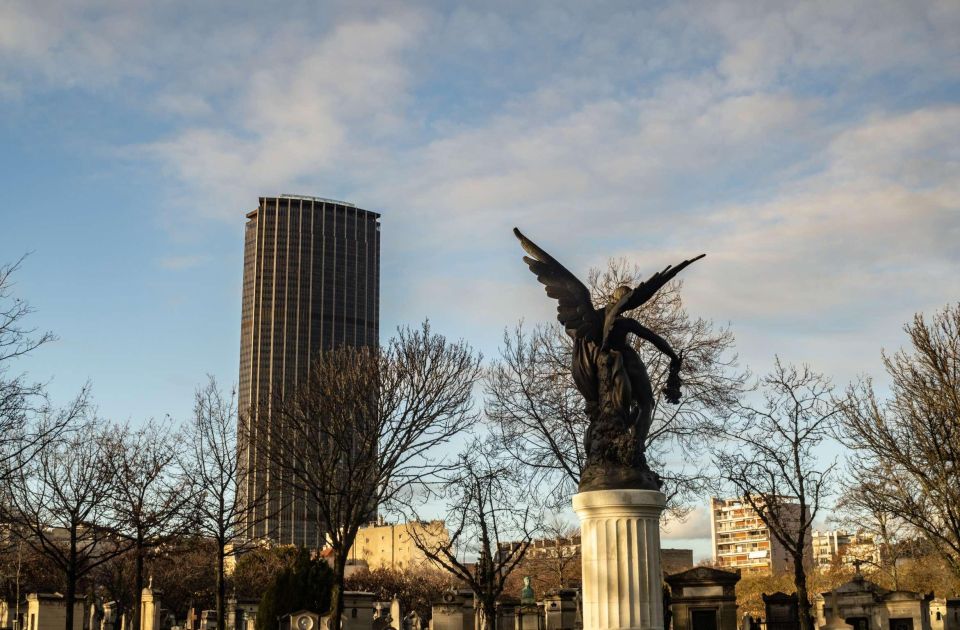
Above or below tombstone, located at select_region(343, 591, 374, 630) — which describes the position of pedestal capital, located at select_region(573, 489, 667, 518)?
above

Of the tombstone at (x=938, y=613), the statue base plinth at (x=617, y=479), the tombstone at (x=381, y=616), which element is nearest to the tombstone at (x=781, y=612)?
the tombstone at (x=938, y=613)

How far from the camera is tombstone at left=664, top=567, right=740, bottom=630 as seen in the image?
3189cm

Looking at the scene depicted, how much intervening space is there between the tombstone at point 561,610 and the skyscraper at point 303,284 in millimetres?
138088

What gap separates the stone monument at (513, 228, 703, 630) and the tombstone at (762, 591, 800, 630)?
66.2ft

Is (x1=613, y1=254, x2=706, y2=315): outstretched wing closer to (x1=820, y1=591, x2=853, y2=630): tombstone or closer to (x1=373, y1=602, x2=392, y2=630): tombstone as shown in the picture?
(x1=820, y1=591, x2=853, y2=630): tombstone

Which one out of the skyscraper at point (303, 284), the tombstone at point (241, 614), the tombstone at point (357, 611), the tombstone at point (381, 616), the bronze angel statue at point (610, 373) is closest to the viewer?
the bronze angel statue at point (610, 373)

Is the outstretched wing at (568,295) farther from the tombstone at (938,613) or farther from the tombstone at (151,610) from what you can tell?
the tombstone at (151,610)

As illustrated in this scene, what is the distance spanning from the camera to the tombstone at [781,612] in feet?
107

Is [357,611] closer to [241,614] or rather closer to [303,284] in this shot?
[241,614]

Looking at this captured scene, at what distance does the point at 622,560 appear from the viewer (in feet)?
Result: 42.7

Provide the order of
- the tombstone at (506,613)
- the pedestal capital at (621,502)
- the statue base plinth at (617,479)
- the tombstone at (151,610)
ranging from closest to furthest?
the pedestal capital at (621,502) → the statue base plinth at (617,479) → the tombstone at (506,613) → the tombstone at (151,610)

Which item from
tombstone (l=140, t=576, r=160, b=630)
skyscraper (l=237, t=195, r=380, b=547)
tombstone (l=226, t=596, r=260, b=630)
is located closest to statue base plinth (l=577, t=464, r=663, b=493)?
tombstone (l=140, t=576, r=160, b=630)

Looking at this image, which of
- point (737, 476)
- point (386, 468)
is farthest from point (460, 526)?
point (737, 476)

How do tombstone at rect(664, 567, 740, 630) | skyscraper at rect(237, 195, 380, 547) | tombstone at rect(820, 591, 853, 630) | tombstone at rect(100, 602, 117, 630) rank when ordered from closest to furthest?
tombstone at rect(820, 591, 853, 630) < tombstone at rect(664, 567, 740, 630) < tombstone at rect(100, 602, 117, 630) < skyscraper at rect(237, 195, 380, 547)
